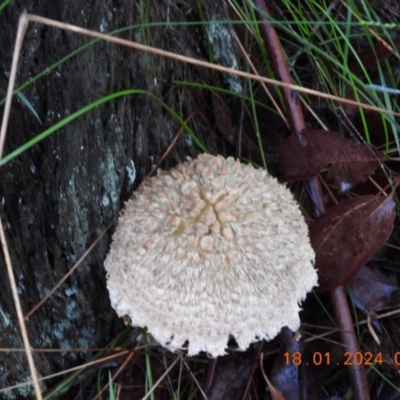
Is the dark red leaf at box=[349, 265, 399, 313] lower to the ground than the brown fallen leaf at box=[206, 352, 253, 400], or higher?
higher

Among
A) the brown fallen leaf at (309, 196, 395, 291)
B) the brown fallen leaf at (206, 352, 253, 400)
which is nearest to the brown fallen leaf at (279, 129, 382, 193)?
the brown fallen leaf at (309, 196, 395, 291)

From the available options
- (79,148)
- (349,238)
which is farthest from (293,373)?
(79,148)

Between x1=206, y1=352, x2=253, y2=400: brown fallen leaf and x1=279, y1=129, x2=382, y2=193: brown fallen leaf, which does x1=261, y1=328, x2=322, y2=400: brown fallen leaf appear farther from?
x1=279, y1=129, x2=382, y2=193: brown fallen leaf

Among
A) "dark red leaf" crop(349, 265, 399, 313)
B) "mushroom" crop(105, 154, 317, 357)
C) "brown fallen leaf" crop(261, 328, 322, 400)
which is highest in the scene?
"mushroom" crop(105, 154, 317, 357)

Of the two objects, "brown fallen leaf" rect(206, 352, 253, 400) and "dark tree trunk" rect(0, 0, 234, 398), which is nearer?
"dark tree trunk" rect(0, 0, 234, 398)

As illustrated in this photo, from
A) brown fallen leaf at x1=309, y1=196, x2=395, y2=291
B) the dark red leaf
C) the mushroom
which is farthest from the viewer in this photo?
the dark red leaf
